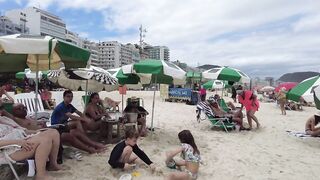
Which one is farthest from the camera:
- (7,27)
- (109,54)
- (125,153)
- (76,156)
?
(109,54)

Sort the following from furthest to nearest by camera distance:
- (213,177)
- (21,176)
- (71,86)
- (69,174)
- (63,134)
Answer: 1. (71,86)
2. (63,134)
3. (213,177)
4. (69,174)
5. (21,176)

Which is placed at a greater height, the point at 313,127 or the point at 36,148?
the point at 36,148

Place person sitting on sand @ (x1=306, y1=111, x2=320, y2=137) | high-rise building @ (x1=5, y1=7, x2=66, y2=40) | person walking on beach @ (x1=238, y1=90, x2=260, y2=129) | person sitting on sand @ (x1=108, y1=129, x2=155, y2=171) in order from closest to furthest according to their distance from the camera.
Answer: person sitting on sand @ (x1=108, y1=129, x2=155, y2=171) → person sitting on sand @ (x1=306, y1=111, x2=320, y2=137) → person walking on beach @ (x1=238, y1=90, x2=260, y2=129) → high-rise building @ (x1=5, y1=7, x2=66, y2=40)

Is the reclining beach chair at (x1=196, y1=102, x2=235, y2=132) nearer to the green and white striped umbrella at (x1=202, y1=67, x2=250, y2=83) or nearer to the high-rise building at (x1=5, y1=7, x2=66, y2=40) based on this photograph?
the green and white striped umbrella at (x1=202, y1=67, x2=250, y2=83)

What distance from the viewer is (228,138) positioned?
7984 millimetres

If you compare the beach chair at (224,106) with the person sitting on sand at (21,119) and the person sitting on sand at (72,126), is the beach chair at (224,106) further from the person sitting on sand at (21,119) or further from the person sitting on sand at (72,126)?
the person sitting on sand at (21,119)

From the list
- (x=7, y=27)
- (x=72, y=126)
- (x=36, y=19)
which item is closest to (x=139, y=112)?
(x=72, y=126)

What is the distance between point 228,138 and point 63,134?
168 inches

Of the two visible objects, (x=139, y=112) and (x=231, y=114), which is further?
(x=231, y=114)

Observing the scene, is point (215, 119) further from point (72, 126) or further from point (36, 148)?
point (36, 148)

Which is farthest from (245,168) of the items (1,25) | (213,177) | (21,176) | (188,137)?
→ (1,25)

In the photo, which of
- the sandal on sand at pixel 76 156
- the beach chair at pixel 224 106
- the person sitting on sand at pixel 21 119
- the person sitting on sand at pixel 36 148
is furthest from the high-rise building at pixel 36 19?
the person sitting on sand at pixel 36 148

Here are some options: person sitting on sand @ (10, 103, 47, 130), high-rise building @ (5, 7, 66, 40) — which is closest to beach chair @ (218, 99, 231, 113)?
person sitting on sand @ (10, 103, 47, 130)

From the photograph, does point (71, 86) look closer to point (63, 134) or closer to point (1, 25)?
point (63, 134)
